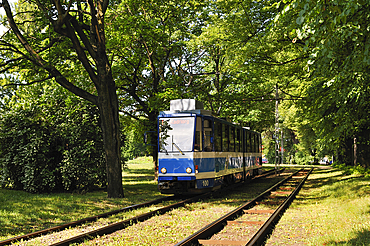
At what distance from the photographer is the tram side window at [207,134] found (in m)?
14.9

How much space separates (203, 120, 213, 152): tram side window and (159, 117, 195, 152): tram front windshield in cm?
66

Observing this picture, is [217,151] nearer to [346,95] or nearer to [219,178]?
[219,178]

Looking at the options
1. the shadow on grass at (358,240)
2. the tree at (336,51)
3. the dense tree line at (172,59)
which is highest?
the dense tree line at (172,59)

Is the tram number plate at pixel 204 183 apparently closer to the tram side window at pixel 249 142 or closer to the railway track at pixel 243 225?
the railway track at pixel 243 225

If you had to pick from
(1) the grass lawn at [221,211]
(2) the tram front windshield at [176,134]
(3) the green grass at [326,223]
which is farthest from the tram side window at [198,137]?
(3) the green grass at [326,223]

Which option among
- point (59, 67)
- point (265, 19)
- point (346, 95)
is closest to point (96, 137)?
point (59, 67)

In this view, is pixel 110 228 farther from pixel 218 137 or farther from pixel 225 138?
pixel 225 138

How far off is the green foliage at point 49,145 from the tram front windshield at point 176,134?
4198 mm

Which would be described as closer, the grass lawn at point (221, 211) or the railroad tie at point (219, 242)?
the railroad tie at point (219, 242)

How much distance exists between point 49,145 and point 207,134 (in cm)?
773

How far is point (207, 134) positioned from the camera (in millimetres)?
15070

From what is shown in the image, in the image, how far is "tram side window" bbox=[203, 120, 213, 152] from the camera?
48.8ft

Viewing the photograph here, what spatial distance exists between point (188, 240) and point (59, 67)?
44.3 ft

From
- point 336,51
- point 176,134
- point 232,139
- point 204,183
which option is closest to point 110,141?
point 176,134
